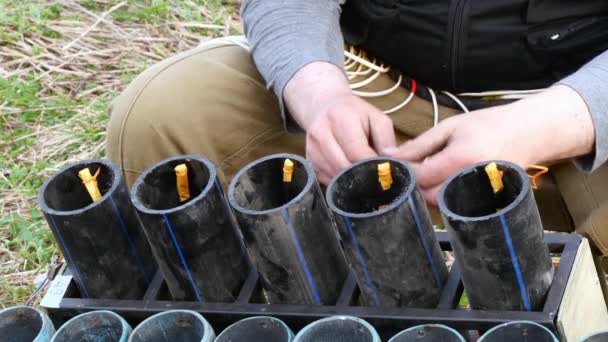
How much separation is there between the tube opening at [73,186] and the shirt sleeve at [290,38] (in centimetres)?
39

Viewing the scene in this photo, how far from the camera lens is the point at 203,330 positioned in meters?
1.30

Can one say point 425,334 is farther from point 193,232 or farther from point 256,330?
point 193,232

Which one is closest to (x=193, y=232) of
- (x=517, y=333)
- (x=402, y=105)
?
(x=517, y=333)

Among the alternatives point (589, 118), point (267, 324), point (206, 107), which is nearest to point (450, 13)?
point (589, 118)

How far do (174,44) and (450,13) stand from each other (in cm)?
196

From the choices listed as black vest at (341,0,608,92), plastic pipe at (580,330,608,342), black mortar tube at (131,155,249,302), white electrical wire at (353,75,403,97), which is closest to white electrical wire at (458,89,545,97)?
black vest at (341,0,608,92)

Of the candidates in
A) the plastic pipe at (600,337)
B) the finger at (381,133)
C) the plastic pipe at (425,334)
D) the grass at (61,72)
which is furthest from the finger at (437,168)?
the grass at (61,72)

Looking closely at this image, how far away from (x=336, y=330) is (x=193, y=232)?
252 millimetres

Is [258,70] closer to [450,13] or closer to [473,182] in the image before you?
[450,13]

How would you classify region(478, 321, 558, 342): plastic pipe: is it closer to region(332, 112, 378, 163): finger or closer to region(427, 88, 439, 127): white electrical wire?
region(332, 112, 378, 163): finger

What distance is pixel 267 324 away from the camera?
1309 millimetres

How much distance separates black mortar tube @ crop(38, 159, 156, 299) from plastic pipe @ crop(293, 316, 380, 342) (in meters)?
0.36

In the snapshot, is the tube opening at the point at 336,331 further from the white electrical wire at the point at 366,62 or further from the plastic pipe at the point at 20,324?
the white electrical wire at the point at 366,62

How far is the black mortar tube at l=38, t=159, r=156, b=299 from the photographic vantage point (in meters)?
1.40
